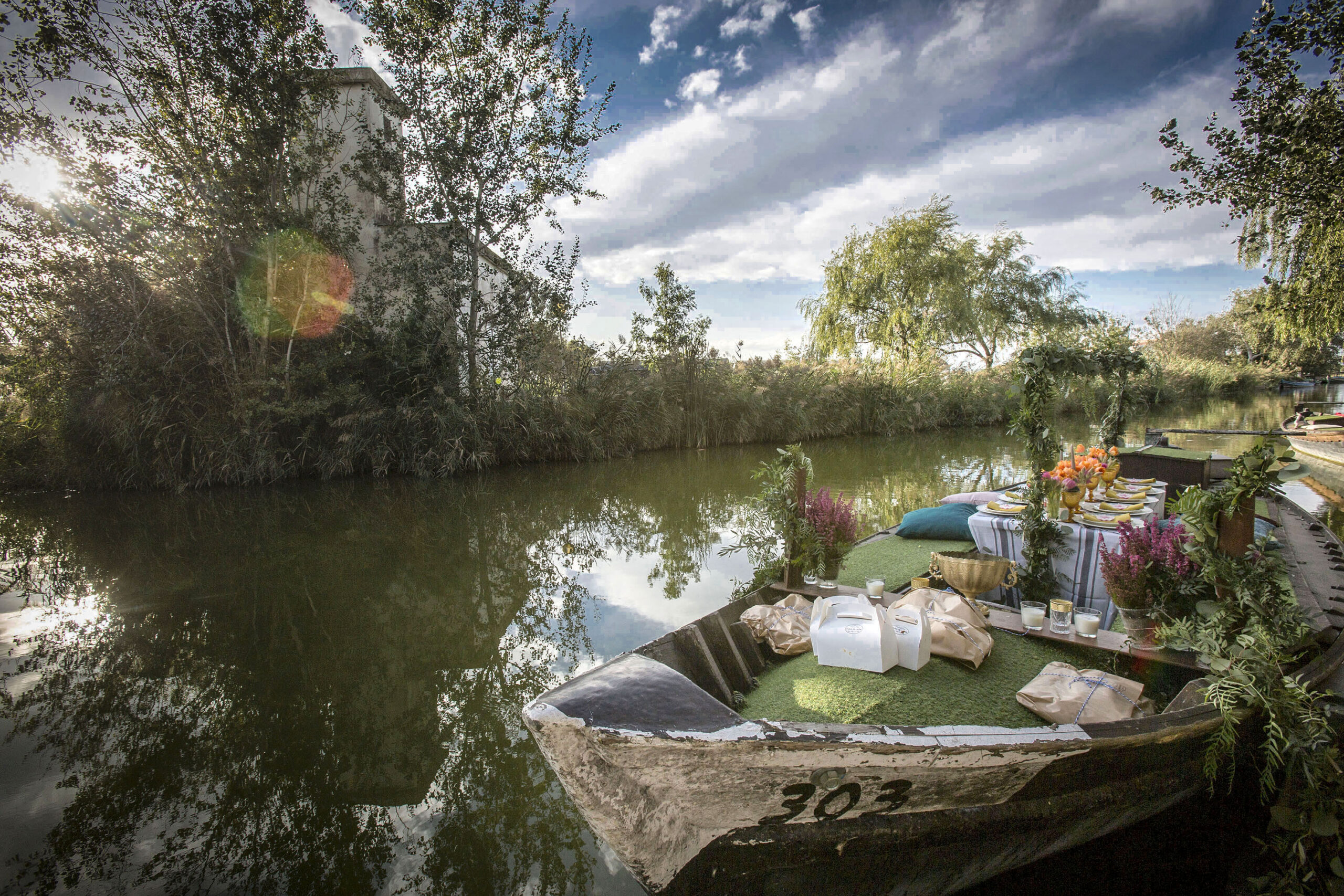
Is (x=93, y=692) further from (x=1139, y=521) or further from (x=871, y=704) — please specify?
(x=1139, y=521)

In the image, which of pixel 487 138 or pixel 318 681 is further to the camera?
pixel 487 138

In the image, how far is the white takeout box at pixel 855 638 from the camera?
2.50m

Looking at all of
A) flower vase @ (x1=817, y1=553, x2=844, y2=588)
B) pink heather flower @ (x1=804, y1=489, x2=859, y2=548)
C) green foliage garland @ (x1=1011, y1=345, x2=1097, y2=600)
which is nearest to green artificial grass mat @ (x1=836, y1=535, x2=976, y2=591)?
flower vase @ (x1=817, y1=553, x2=844, y2=588)

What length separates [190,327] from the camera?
11.2 metres

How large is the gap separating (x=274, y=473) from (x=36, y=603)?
23.2ft

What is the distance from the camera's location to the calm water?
2.25 metres

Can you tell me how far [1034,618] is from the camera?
2.94 meters

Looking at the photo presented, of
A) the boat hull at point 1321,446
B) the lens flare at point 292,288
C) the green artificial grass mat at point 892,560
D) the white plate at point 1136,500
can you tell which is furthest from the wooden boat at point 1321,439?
the lens flare at point 292,288

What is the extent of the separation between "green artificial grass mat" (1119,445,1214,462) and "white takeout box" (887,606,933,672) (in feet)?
18.0

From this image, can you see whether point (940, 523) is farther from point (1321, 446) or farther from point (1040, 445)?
point (1321, 446)

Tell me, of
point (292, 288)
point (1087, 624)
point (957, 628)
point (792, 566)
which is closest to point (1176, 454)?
point (1087, 624)

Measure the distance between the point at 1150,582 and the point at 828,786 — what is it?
2360 mm

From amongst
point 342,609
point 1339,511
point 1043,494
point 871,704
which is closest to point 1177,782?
point 871,704

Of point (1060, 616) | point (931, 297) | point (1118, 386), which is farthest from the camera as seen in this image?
point (931, 297)
